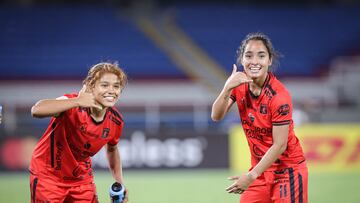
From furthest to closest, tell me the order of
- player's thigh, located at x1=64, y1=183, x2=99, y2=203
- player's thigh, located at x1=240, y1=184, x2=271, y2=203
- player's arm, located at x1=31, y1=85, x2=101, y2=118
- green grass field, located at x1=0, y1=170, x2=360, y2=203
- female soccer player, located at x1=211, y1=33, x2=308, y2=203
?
green grass field, located at x1=0, y1=170, x2=360, y2=203 → player's thigh, located at x1=240, y1=184, x2=271, y2=203 → female soccer player, located at x1=211, y1=33, x2=308, y2=203 → player's thigh, located at x1=64, y1=183, x2=99, y2=203 → player's arm, located at x1=31, y1=85, x2=101, y2=118

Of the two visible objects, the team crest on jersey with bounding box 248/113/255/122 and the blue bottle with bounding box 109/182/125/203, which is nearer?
the blue bottle with bounding box 109/182/125/203

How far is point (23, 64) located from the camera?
65.1ft

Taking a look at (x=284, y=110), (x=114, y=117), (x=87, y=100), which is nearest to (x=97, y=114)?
(x=114, y=117)

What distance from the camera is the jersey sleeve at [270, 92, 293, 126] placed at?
208 inches

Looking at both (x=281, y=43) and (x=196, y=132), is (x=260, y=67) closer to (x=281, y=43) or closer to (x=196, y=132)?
(x=196, y=132)

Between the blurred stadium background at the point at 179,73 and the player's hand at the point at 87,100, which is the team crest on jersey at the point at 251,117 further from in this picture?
the blurred stadium background at the point at 179,73

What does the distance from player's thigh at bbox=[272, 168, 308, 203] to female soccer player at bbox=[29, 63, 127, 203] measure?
1.40 metres

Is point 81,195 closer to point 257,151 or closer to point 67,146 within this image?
point 67,146

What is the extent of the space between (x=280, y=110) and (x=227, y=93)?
421 millimetres

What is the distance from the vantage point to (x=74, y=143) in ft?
17.2

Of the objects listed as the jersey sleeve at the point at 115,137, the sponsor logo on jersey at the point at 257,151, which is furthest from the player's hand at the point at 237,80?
the jersey sleeve at the point at 115,137

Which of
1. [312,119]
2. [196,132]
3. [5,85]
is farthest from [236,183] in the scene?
[5,85]

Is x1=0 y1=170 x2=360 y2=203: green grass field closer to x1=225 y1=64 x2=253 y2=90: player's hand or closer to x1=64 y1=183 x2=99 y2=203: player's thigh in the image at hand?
x1=64 y1=183 x2=99 y2=203: player's thigh

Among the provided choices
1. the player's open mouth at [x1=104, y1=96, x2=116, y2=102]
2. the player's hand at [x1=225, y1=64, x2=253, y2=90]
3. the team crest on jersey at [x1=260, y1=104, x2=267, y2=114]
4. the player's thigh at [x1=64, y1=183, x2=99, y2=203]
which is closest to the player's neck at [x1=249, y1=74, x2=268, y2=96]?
the team crest on jersey at [x1=260, y1=104, x2=267, y2=114]
